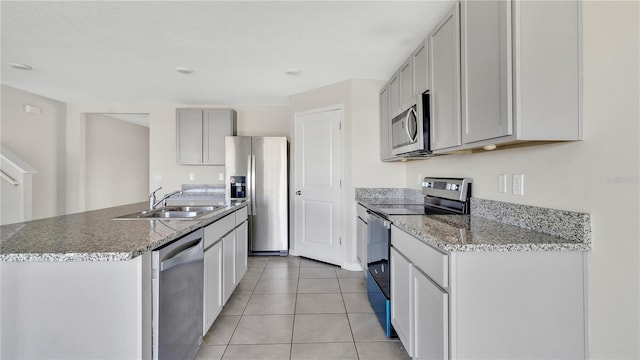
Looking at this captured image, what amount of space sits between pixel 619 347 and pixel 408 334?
2.84 feet

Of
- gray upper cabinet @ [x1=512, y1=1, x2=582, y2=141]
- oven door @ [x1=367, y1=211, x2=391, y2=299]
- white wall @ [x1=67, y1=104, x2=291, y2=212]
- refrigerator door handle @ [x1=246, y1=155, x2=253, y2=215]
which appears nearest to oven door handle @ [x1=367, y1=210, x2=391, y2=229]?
oven door @ [x1=367, y1=211, x2=391, y2=299]

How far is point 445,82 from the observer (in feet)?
5.74

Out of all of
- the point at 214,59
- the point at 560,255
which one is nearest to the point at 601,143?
the point at 560,255

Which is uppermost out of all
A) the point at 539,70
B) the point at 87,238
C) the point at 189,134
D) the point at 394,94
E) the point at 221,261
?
the point at 394,94

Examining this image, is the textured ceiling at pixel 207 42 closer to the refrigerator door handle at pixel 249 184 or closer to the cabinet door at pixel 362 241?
the refrigerator door handle at pixel 249 184

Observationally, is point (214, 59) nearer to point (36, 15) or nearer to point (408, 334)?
point (36, 15)

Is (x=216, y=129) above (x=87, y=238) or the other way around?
above

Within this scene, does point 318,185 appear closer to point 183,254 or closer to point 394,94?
point 394,94

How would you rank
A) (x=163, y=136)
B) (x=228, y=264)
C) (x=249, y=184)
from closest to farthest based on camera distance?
(x=228, y=264) < (x=249, y=184) < (x=163, y=136)

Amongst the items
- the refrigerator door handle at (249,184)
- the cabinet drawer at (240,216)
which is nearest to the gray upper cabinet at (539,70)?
the cabinet drawer at (240,216)

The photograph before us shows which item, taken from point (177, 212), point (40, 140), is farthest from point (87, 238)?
point (40, 140)

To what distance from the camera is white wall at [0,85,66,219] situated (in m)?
3.95

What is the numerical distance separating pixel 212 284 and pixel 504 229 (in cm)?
183

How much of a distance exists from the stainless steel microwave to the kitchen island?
5.75ft
